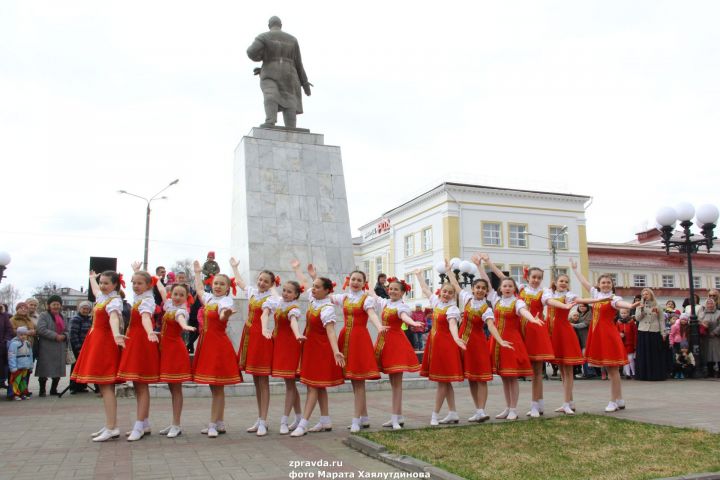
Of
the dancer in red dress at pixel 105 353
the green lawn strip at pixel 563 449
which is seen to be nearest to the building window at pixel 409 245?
the green lawn strip at pixel 563 449

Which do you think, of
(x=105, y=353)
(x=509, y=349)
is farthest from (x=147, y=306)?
(x=509, y=349)

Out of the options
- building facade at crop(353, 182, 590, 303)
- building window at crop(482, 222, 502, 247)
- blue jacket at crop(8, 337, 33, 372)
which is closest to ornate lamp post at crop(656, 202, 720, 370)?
blue jacket at crop(8, 337, 33, 372)

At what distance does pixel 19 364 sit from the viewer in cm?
1191

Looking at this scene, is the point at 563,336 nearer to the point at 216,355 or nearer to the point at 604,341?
the point at 604,341

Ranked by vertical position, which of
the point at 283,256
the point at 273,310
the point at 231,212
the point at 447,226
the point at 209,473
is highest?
the point at 447,226

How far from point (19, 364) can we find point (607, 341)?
33.6 feet

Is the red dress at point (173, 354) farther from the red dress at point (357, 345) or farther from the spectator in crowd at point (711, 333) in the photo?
the spectator in crowd at point (711, 333)

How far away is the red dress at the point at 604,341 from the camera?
8.91m

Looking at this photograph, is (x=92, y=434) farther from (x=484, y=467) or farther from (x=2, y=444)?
(x=484, y=467)

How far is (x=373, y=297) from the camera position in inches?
309

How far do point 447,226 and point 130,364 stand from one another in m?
39.2

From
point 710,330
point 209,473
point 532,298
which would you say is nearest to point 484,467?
point 209,473

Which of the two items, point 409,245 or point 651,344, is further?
point 409,245

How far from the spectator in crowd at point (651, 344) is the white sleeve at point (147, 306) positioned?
10680 millimetres
